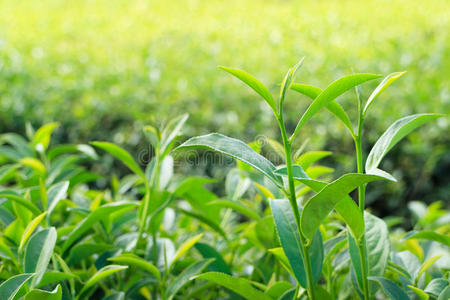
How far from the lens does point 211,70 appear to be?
3883 millimetres

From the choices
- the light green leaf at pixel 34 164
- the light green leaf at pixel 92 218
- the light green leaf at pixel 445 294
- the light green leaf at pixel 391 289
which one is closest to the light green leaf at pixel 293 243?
the light green leaf at pixel 391 289

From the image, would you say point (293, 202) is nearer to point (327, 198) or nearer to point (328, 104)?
point (327, 198)

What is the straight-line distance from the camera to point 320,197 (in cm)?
77

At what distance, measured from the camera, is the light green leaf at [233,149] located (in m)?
0.77

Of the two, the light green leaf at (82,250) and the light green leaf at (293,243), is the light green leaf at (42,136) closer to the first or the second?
the light green leaf at (82,250)

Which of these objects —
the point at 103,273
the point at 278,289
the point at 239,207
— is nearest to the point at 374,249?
the point at 278,289

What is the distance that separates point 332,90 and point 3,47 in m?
4.57

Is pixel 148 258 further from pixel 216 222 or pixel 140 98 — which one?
pixel 140 98

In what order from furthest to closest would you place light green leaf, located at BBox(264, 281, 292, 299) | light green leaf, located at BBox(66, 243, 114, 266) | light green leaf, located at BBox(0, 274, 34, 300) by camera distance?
light green leaf, located at BBox(66, 243, 114, 266)
light green leaf, located at BBox(264, 281, 292, 299)
light green leaf, located at BBox(0, 274, 34, 300)

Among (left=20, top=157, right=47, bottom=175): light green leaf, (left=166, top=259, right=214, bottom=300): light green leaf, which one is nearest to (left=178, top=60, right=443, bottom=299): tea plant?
(left=166, top=259, right=214, bottom=300): light green leaf

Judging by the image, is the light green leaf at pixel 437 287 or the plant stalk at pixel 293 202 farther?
the light green leaf at pixel 437 287

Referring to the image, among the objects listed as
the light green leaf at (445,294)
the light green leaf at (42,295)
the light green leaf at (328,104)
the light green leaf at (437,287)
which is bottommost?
the light green leaf at (437,287)

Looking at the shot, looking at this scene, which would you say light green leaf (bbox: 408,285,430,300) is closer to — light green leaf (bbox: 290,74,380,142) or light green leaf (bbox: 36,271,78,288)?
light green leaf (bbox: 290,74,380,142)

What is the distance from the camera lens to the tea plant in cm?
77
